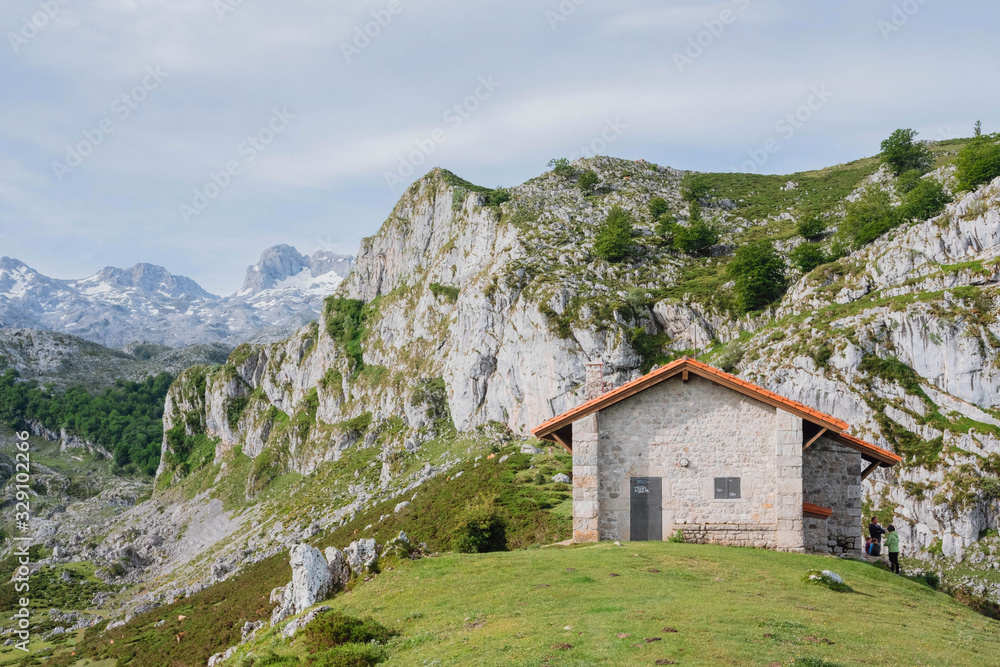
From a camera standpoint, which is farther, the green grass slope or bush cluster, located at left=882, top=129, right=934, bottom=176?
bush cluster, located at left=882, top=129, right=934, bottom=176

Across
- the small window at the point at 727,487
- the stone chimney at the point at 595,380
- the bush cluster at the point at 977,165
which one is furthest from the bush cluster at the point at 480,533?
the bush cluster at the point at 977,165

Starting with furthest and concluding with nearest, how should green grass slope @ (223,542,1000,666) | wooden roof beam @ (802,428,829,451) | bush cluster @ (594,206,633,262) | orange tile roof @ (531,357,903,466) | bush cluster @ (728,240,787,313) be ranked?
bush cluster @ (594,206,633,262) < bush cluster @ (728,240,787,313) < wooden roof beam @ (802,428,829,451) < orange tile roof @ (531,357,903,466) < green grass slope @ (223,542,1000,666)

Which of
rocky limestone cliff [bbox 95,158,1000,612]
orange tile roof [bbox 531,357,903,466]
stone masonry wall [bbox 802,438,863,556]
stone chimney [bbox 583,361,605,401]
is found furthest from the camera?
rocky limestone cliff [bbox 95,158,1000,612]

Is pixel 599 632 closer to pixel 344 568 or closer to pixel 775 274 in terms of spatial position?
pixel 344 568

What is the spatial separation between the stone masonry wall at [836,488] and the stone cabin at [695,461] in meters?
0.70

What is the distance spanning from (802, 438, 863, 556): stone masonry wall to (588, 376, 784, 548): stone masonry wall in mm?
2686

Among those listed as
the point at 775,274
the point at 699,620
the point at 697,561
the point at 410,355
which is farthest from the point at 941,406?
Result: the point at 410,355

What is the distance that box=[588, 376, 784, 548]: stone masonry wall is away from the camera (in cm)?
2203

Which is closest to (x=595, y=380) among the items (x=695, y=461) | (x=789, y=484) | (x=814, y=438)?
(x=695, y=461)

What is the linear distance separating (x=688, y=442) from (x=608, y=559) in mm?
5818

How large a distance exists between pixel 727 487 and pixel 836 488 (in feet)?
16.2

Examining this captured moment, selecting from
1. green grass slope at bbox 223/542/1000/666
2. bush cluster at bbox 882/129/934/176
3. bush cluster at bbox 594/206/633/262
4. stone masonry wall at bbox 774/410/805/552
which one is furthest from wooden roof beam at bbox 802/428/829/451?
bush cluster at bbox 882/129/934/176

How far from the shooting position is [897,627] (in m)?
13.5

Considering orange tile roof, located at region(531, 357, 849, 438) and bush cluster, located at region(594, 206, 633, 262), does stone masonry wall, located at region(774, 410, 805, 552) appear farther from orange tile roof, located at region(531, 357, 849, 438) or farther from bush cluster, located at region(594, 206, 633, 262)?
bush cluster, located at region(594, 206, 633, 262)
